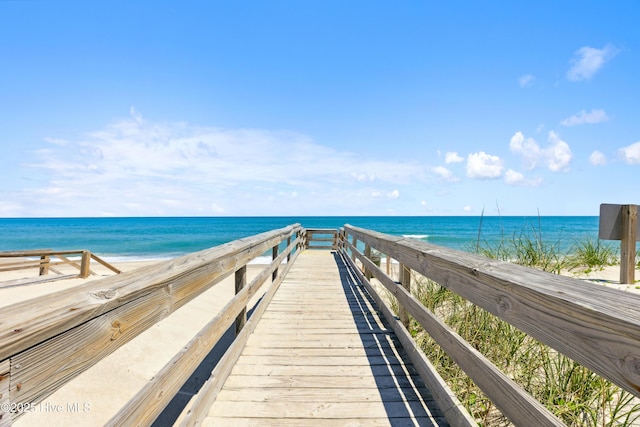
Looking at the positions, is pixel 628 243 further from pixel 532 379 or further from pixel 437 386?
pixel 437 386

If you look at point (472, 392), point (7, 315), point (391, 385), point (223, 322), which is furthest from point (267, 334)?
point (7, 315)

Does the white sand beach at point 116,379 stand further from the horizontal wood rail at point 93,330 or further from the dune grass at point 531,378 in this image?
the dune grass at point 531,378

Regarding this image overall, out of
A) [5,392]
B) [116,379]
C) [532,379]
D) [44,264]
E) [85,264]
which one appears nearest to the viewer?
[5,392]

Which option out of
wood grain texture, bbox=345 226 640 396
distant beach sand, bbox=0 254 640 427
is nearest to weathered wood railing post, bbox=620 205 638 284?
distant beach sand, bbox=0 254 640 427

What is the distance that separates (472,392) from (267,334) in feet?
6.34

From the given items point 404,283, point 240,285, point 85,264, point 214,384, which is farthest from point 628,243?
point 85,264

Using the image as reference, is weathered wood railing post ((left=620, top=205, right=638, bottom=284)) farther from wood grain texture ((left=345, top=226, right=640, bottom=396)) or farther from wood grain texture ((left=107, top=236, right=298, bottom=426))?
wood grain texture ((left=107, top=236, right=298, bottom=426))

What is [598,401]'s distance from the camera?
2.16 metres

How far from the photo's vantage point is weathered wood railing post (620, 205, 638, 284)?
5414 millimetres

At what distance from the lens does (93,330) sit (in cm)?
104

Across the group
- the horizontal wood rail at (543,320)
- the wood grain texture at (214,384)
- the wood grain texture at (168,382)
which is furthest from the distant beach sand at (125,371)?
the horizontal wood rail at (543,320)

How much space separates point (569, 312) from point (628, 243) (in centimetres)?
617

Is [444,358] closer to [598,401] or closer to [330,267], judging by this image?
[598,401]

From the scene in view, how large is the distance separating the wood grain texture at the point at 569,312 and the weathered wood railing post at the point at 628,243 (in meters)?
5.51
